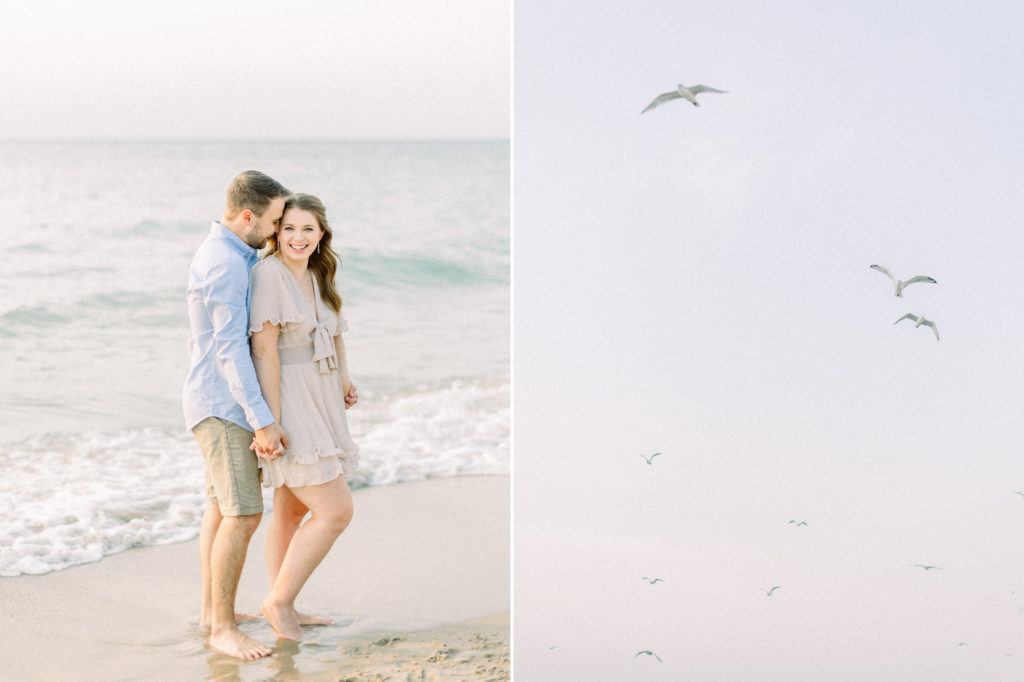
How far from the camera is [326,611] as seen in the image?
2861mm

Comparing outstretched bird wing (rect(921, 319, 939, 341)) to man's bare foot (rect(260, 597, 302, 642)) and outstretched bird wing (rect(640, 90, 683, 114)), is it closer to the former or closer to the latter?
outstretched bird wing (rect(640, 90, 683, 114))

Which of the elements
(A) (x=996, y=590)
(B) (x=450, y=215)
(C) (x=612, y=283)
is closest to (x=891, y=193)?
(C) (x=612, y=283)

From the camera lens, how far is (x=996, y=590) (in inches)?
78.0

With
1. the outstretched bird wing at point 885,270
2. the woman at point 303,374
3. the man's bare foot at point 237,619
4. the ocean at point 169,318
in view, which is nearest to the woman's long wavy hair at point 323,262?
the woman at point 303,374

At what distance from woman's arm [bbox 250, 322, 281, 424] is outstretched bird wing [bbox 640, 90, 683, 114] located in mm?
1070

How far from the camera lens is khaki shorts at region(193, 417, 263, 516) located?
2.45m

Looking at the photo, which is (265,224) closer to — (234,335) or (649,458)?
(234,335)

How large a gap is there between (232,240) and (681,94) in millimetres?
1160

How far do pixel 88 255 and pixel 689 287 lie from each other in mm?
9611

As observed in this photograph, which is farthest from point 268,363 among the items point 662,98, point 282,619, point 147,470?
point 147,470

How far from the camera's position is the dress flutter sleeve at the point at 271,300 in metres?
2.38

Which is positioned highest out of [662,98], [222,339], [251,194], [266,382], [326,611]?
[662,98]

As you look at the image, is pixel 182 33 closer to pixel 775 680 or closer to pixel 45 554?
pixel 45 554

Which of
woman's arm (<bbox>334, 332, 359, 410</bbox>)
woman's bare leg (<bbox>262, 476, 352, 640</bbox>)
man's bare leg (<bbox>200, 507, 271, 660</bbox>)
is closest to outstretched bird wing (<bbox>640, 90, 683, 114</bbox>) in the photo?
woman's arm (<bbox>334, 332, 359, 410</bbox>)
